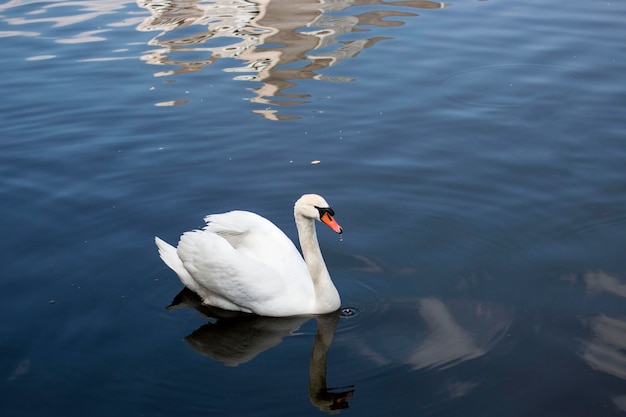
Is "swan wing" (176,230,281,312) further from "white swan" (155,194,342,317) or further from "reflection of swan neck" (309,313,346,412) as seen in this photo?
"reflection of swan neck" (309,313,346,412)

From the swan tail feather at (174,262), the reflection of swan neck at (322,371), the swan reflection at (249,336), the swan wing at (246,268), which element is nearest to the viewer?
the reflection of swan neck at (322,371)

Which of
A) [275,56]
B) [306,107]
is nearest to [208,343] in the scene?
[306,107]

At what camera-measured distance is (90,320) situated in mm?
7547

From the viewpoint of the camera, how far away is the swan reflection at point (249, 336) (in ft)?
22.2

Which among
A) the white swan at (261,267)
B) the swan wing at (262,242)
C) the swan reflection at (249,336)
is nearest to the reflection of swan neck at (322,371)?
the swan reflection at (249,336)

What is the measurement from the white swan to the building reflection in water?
408 cm

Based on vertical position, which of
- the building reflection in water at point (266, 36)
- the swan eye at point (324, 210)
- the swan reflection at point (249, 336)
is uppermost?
the swan eye at point (324, 210)

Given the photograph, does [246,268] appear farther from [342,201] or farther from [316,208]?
[342,201]

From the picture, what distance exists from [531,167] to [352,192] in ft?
6.32

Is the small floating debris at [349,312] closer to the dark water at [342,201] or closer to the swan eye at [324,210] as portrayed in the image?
the dark water at [342,201]

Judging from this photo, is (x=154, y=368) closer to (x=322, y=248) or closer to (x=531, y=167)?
(x=322, y=248)

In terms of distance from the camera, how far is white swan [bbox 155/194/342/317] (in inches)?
296

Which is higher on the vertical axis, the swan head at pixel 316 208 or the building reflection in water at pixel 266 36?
the swan head at pixel 316 208

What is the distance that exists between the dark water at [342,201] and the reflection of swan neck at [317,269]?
6.8 inches
